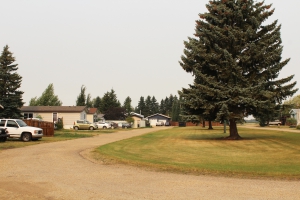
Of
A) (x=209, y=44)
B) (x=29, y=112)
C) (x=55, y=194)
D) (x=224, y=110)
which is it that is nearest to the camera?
(x=55, y=194)

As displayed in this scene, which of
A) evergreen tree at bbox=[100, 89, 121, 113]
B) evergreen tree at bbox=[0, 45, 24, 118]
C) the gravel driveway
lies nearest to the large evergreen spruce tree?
the gravel driveway

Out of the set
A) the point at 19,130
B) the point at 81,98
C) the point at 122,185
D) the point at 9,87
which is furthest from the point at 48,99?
the point at 122,185

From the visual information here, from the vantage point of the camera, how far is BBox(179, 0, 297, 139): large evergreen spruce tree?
25828 mm

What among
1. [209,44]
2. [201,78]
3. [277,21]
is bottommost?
[201,78]

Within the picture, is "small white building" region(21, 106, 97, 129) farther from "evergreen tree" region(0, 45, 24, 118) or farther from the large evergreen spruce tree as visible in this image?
the large evergreen spruce tree

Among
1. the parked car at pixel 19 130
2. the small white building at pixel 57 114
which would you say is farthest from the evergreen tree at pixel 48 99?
the parked car at pixel 19 130

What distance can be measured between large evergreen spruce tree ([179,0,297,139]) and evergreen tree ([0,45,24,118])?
2688cm

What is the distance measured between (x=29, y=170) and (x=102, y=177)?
2.88 meters

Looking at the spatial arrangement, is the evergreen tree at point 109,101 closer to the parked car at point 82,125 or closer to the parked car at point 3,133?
the parked car at point 82,125

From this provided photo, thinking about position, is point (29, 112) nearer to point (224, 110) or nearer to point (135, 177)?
point (224, 110)

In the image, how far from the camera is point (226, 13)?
26672 mm

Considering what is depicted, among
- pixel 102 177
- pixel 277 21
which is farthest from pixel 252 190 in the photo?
pixel 277 21

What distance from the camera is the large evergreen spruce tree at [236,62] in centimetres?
2583

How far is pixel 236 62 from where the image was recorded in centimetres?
2655
